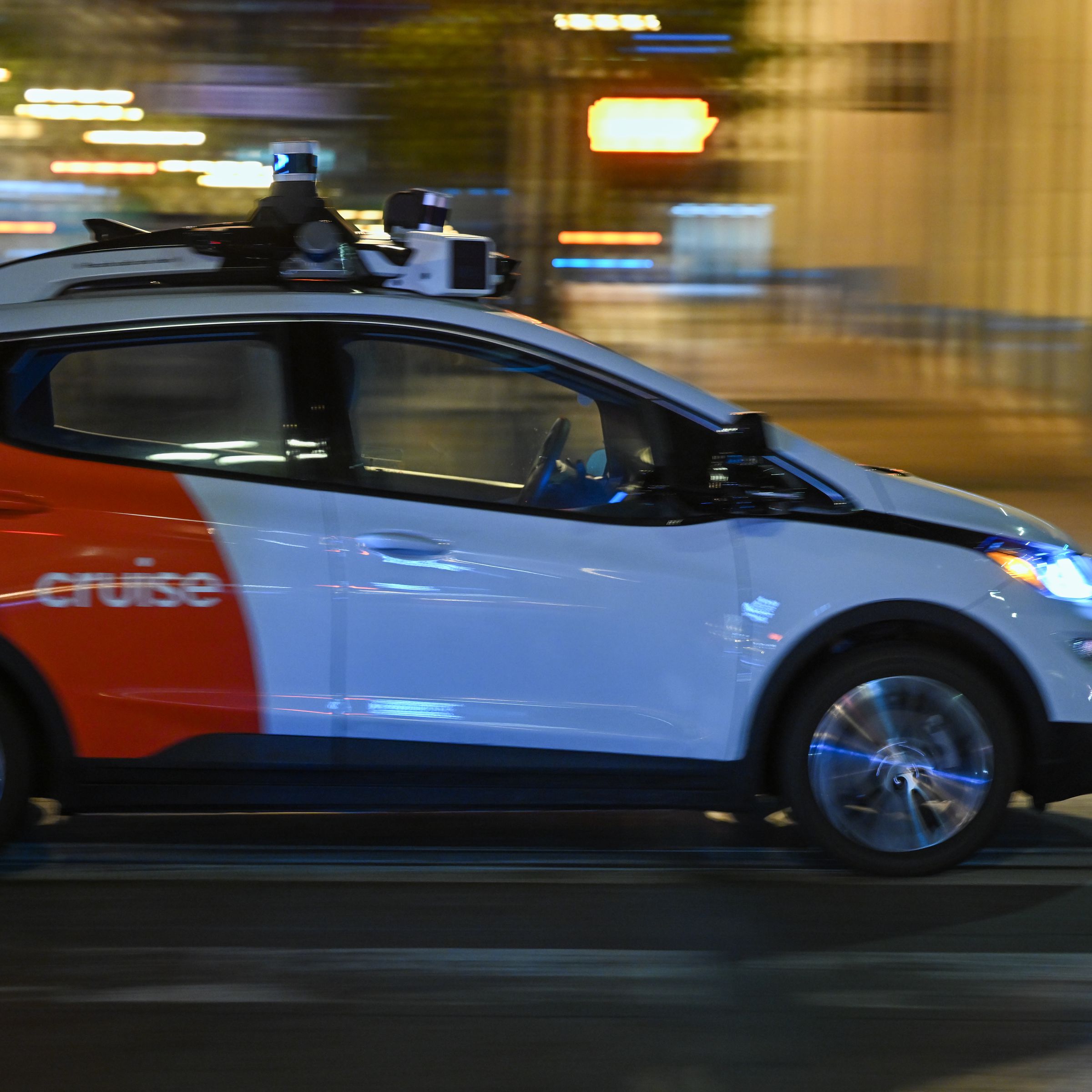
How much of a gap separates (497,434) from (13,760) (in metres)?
1.69

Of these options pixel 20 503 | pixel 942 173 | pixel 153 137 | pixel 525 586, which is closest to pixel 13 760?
pixel 20 503

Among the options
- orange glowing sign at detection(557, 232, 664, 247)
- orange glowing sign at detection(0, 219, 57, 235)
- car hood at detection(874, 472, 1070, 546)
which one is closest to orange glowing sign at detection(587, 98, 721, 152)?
orange glowing sign at detection(557, 232, 664, 247)

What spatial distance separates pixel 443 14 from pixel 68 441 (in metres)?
7.53

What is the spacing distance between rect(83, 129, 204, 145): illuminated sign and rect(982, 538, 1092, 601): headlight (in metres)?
8.45

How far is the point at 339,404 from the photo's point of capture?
442 cm

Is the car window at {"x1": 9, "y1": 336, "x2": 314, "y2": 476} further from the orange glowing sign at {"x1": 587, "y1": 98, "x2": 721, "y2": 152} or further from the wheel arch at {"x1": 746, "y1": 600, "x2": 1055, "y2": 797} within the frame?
the orange glowing sign at {"x1": 587, "y1": 98, "x2": 721, "y2": 152}

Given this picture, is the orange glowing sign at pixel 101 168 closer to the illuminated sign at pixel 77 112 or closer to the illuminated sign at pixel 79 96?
the illuminated sign at pixel 77 112

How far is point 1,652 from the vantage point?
435 cm

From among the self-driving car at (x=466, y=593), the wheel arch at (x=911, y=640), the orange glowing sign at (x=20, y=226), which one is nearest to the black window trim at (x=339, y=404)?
the self-driving car at (x=466, y=593)

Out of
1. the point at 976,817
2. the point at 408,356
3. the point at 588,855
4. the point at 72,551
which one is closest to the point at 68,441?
the point at 72,551

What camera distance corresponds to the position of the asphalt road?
11.0 ft

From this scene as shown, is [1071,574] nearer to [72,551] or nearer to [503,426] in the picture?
[503,426]

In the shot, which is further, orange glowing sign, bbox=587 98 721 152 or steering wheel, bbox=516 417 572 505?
orange glowing sign, bbox=587 98 721 152

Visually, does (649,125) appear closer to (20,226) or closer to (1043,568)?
(20,226)
